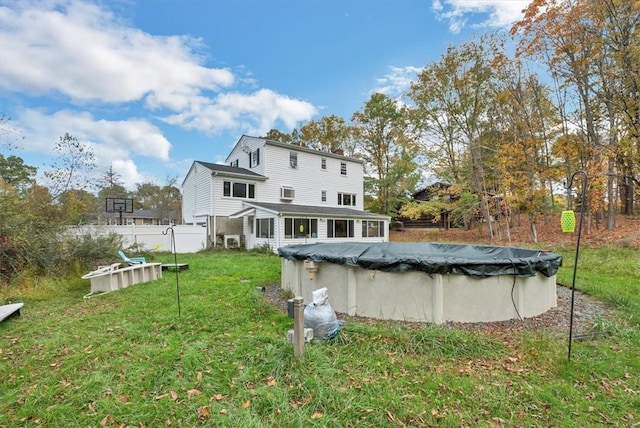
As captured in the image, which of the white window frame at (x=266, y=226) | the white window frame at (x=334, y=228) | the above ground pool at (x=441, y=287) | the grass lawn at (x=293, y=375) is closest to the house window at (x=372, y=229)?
the white window frame at (x=334, y=228)

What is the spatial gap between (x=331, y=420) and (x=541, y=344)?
2.70 metres

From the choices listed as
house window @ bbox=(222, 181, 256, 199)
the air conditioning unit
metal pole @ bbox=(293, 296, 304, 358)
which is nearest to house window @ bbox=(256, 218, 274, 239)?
the air conditioning unit

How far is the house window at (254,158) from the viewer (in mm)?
18375

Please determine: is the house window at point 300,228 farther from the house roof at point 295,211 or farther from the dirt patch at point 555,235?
the dirt patch at point 555,235

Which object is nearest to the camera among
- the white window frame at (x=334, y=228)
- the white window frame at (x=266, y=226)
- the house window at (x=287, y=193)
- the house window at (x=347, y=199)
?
the white window frame at (x=266, y=226)

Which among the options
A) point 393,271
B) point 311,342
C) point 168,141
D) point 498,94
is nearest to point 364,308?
point 393,271

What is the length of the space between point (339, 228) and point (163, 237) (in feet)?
31.4

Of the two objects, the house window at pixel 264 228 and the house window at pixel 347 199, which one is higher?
the house window at pixel 347 199

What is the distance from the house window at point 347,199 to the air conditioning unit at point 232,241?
8.01 metres

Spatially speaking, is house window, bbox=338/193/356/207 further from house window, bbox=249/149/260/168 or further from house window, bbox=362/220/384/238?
house window, bbox=249/149/260/168

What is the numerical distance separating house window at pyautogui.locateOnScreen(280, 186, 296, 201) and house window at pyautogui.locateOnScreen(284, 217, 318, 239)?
329 cm

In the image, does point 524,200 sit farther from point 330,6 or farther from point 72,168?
point 72,168

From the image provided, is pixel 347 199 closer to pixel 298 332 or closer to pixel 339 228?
pixel 339 228

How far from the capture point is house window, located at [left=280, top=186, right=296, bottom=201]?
1856 cm
